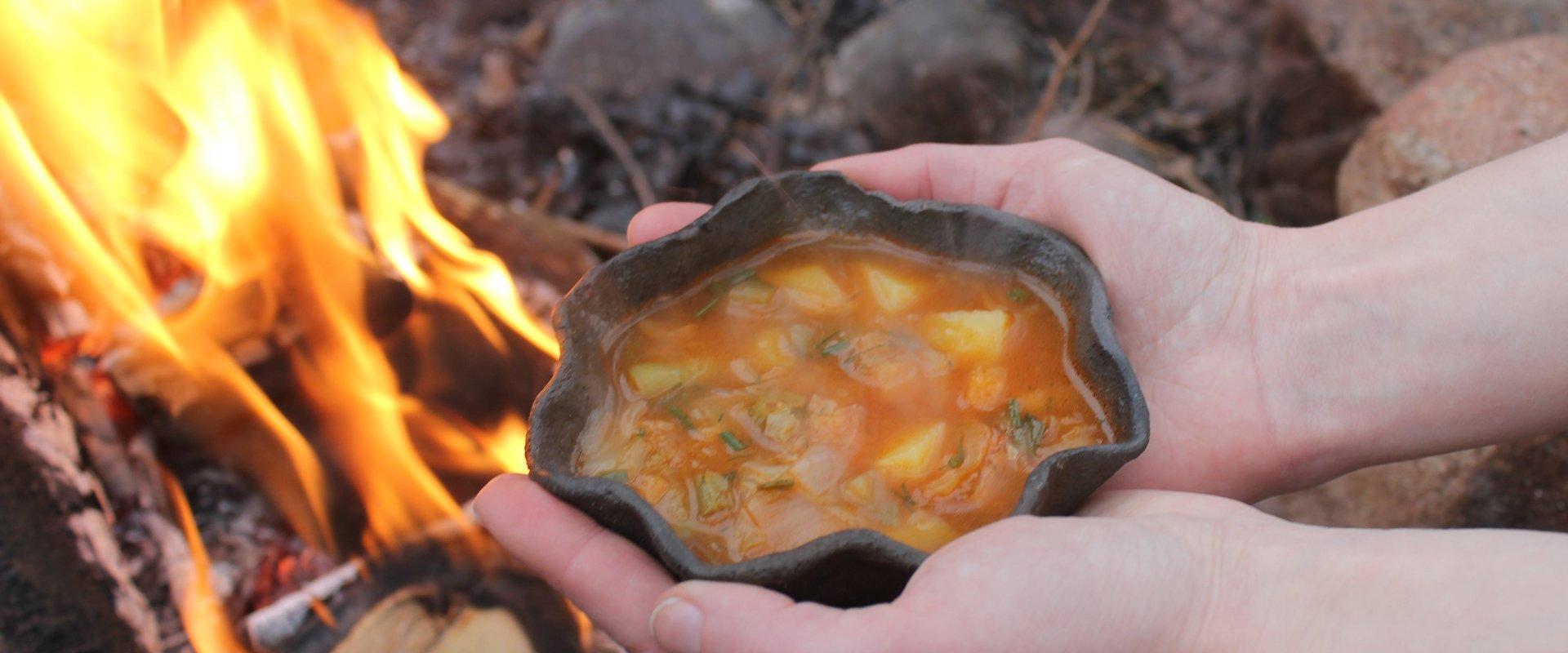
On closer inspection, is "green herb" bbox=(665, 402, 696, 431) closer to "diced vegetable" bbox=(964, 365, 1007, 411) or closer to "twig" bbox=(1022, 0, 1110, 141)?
"diced vegetable" bbox=(964, 365, 1007, 411)

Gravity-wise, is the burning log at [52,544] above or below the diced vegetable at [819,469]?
above

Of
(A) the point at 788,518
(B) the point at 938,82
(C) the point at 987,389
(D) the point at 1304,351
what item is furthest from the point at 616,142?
(D) the point at 1304,351

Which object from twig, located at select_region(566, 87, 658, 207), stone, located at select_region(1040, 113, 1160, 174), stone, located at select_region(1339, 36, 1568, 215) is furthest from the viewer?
stone, located at select_region(1040, 113, 1160, 174)

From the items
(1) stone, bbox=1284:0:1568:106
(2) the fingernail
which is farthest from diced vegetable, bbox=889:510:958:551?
(1) stone, bbox=1284:0:1568:106

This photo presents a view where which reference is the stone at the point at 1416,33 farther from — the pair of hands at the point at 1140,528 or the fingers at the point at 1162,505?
the fingers at the point at 1162,505

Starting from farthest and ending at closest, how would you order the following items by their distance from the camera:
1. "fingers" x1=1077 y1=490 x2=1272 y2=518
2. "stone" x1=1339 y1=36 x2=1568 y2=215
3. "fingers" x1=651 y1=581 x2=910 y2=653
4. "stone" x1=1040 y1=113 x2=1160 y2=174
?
"stone" x1=1040 y1=113 x2=1160 y2=174
"stone" x1=1339 y1=36 x2=1568 y2=215
"fingers" x1=1077 y1=490 x2=1272 y2=518
"fingers" x1=651 y1=581 x2=910 y2=653

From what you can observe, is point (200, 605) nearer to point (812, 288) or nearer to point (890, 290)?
point (812, 288)

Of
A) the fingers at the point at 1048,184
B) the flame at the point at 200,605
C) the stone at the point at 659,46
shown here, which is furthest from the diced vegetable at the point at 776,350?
the stone at the point at 659,46
